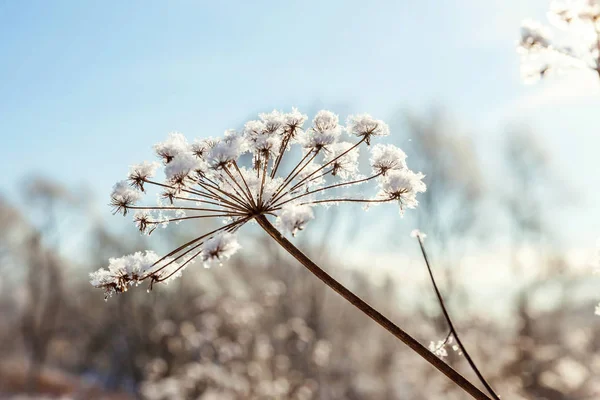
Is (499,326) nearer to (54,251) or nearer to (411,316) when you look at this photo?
(411,316)

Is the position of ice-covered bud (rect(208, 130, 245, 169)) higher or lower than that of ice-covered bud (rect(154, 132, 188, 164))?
lower

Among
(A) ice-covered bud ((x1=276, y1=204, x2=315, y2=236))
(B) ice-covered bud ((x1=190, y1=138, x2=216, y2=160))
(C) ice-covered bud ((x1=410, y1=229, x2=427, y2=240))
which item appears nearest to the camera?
(A) ice-covered bud ((x1=276, y1=204, x2=315, y2=236))

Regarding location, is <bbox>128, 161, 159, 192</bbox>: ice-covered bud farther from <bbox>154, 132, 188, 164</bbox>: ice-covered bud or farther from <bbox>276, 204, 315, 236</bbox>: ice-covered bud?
<bbox>276, 204, 315, 236</bbox>: ice-covered bud

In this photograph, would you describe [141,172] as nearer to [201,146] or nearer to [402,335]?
[201,146]

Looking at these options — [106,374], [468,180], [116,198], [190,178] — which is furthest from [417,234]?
[106,374]

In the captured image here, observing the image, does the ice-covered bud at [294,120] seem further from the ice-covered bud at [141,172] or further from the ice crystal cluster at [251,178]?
the ice-covered bud at [141,172]

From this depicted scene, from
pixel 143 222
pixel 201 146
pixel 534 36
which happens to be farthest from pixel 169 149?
pixel 534 36

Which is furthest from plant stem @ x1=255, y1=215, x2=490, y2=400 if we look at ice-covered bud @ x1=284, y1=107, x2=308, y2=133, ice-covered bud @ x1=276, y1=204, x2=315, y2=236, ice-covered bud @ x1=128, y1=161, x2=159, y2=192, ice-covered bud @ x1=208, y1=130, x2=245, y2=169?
ice-covered bud @ x1=128, y1=161, x2=159, y2=192
